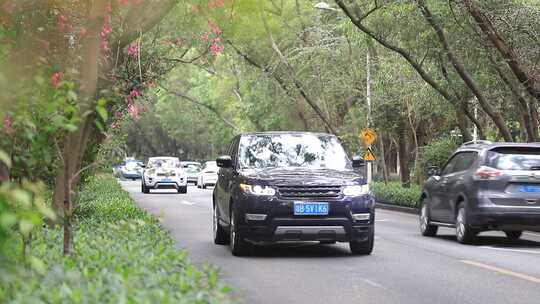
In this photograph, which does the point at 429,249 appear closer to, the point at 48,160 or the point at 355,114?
the point at 48,160

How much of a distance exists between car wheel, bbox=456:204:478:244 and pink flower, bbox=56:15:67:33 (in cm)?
719

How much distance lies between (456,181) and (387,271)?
5296 millimetres

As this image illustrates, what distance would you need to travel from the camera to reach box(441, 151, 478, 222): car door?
16.3 metres

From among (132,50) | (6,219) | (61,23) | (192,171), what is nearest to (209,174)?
(192,171)

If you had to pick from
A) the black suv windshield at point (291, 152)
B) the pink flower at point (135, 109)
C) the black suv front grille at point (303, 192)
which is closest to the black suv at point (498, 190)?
the black suv windshield at point (291, 152)

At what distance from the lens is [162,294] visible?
17.2 feet

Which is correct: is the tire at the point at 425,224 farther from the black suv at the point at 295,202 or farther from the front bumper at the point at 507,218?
the black suv at the point at 295,202

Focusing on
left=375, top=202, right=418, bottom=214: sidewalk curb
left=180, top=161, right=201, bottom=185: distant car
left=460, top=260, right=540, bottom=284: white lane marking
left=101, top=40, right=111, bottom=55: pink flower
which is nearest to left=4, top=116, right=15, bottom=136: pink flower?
left=101, top=40, right=111, bottom=55: pink flower

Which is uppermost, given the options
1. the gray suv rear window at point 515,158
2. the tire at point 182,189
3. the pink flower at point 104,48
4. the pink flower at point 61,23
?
the pink flower at point 61,23

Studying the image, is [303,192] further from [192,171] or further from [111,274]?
[192,171]

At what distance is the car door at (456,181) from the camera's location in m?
16.3

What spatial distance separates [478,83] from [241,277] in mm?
16551

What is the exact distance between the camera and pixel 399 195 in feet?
102

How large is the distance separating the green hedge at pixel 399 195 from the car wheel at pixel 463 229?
12.5m
